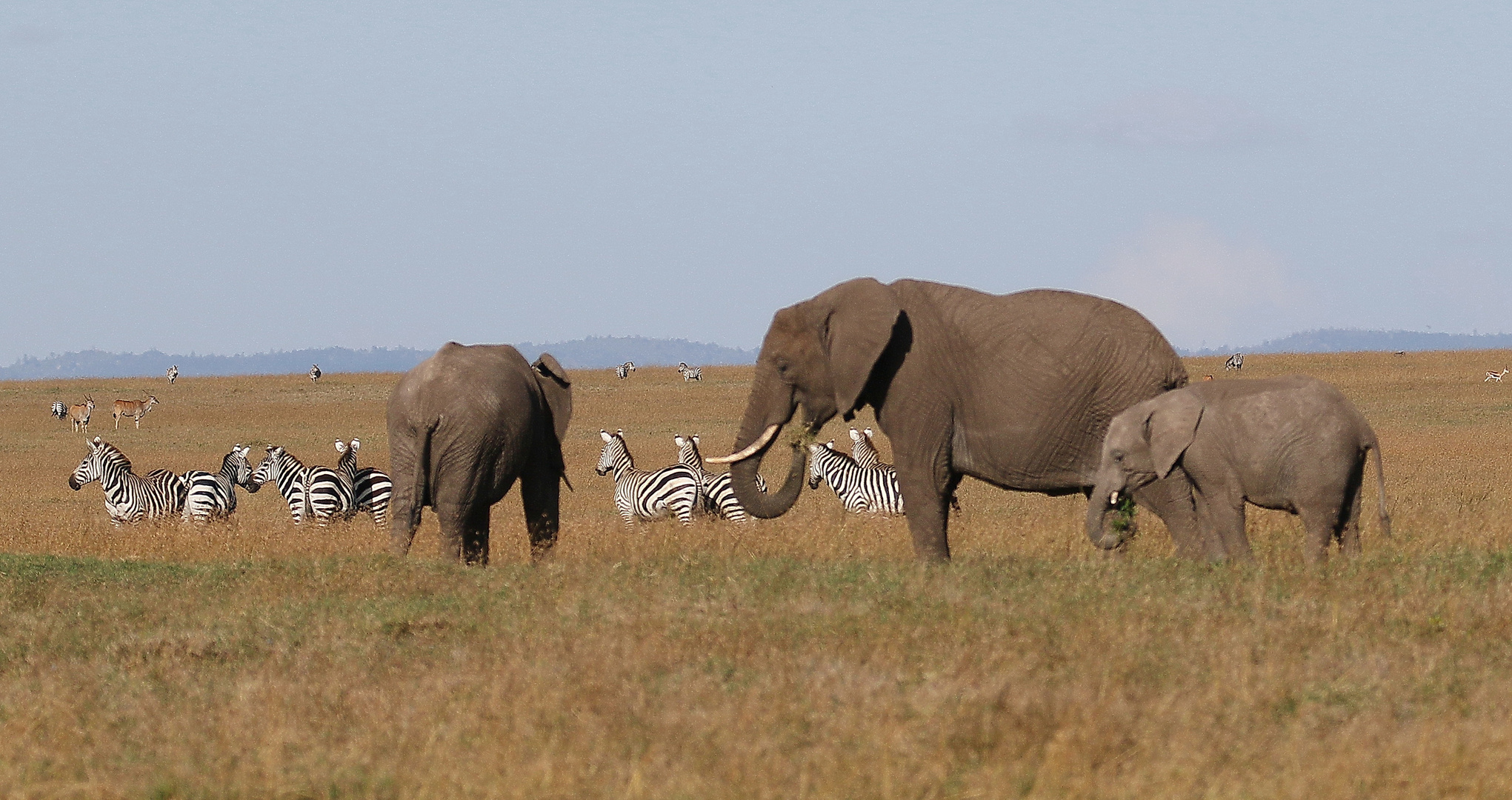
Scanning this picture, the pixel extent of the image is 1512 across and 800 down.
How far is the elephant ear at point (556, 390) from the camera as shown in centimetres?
1487

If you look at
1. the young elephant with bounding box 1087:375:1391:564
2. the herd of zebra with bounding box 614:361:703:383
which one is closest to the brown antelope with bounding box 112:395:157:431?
the herd of zebra with bounding box 614:361:703:383

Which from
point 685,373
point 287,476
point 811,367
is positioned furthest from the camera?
point 685,373

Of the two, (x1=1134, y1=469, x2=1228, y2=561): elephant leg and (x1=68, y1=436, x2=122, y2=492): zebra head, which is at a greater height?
(x1=1134, y1=469, x2=1228, y2=561): elephant leg

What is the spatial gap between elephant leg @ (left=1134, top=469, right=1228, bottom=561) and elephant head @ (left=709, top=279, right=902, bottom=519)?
243 centimetres

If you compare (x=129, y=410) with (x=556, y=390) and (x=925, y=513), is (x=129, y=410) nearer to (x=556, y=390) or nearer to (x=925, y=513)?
(x=556, y=390)

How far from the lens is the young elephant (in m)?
11.2

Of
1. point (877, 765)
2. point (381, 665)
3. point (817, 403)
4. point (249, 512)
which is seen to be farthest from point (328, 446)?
point (877, 765)

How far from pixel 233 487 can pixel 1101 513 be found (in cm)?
1619

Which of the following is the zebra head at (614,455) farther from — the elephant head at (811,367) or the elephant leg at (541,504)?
the elephant head at (811,367)

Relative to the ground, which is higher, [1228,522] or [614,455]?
[1228,522]

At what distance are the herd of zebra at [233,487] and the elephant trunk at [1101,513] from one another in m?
9.50

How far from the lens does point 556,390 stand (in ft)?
49.5

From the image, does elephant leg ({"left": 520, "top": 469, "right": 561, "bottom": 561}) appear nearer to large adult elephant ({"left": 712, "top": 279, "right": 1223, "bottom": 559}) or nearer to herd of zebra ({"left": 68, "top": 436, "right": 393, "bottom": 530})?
large adult elephant ({"left": 712, "top": 279, "right": 1223, "bottom": 559})

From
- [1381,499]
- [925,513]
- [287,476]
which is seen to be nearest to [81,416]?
[287,476]
